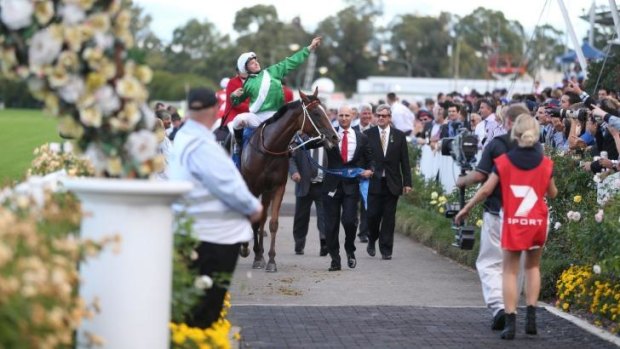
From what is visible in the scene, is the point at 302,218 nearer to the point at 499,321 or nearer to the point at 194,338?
the point at 499,321

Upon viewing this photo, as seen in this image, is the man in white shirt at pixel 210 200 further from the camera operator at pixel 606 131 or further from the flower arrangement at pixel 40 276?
the camera operator at pixel 606 131

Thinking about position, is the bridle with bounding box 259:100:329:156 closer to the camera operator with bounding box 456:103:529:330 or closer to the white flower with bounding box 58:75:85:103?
the camera operator with bounding box 456:103:529:330

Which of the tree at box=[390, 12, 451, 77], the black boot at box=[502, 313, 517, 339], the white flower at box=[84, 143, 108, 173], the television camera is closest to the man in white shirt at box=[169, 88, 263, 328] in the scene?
the white flower at box=[84, 143, 108, 173]

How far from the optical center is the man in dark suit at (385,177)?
1762 centimetres

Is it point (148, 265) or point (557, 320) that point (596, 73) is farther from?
point (148, 265)

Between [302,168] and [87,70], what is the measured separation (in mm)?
11379

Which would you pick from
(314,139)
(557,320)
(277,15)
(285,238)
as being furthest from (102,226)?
(277,15)

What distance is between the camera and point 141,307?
6492mm

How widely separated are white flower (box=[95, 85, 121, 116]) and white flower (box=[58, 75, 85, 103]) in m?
0.08

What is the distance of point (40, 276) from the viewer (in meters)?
5.26

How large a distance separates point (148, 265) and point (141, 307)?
0.20 meters

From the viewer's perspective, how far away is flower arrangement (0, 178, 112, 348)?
16.8ft

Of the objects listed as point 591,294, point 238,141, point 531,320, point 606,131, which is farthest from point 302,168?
point 531,320

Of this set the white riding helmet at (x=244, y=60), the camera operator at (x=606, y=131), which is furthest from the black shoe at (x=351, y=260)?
the camera operator at (x=606, y=131)
